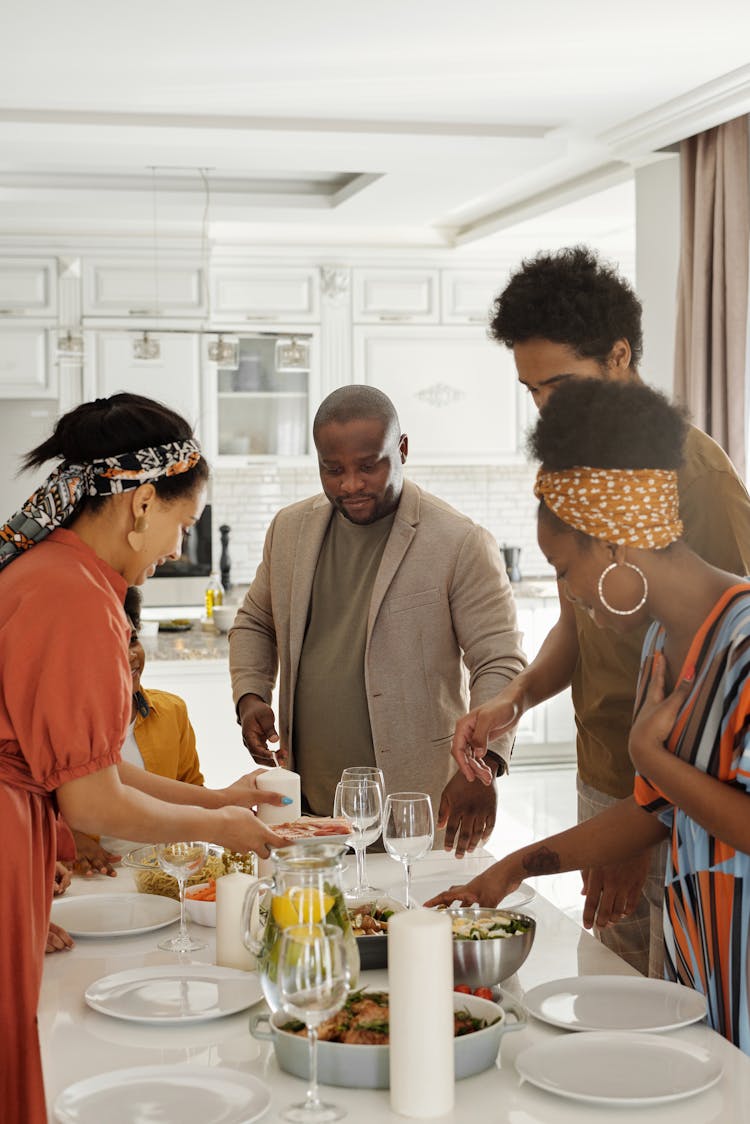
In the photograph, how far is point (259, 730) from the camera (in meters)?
2.69

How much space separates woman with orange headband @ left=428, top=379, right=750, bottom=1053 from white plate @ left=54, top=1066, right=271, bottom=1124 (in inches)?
23.7

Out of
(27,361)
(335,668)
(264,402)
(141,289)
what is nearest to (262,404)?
(264,402)

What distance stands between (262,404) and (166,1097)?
5.56 m

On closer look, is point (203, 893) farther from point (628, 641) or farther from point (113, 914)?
point (628, 641)

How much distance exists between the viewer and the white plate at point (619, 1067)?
1350 mm

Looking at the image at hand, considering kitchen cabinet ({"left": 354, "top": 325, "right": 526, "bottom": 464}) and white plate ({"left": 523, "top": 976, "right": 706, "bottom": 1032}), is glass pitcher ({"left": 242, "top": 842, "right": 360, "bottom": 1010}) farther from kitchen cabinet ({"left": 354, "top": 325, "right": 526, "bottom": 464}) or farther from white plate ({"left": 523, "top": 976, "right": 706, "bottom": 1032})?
kitchen cabinet ({"left": 354, "top": 325, "right": 526, "bottom": 464})

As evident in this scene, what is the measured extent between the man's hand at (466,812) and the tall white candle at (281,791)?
13.2 inches

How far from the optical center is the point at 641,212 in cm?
514

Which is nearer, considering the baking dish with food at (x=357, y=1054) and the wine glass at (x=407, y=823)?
the baking dish with food at (x=357, y=1054)

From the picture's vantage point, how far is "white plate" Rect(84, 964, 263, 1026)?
1574 millimetres

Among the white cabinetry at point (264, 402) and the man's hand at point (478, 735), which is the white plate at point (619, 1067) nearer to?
the man's hand at point (478, 735)

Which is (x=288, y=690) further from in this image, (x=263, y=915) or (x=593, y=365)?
(x=263, y=915)

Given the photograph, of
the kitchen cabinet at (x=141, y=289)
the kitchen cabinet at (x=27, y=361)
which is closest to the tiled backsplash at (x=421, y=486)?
the kitchen cabinet at (x=141, y=289)

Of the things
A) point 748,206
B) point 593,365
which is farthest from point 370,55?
point 593,365
